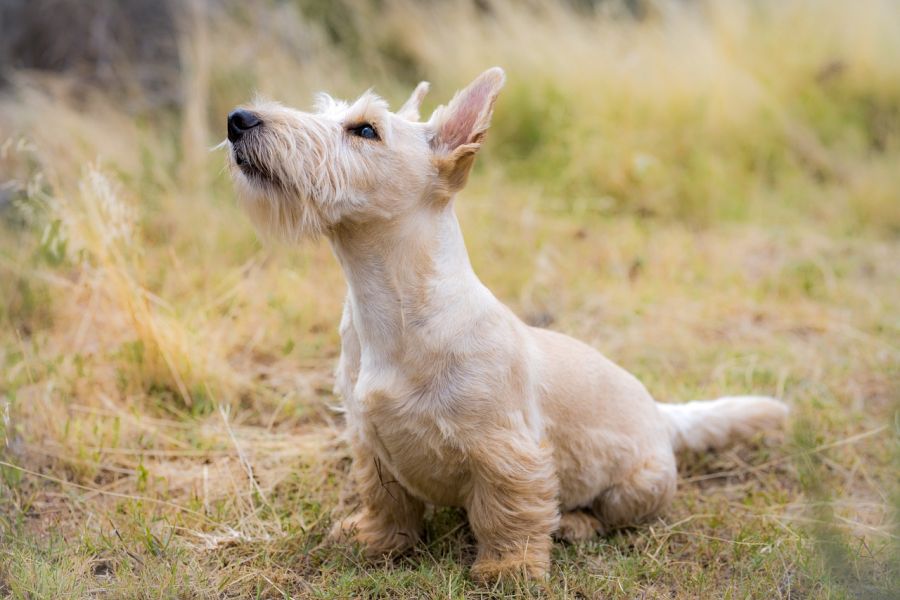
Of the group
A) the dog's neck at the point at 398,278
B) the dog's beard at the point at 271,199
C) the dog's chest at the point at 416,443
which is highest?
the dog's beard at the point at 271,199

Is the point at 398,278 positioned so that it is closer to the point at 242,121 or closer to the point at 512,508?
the point at 242,121

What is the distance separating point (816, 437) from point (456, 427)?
223 cm

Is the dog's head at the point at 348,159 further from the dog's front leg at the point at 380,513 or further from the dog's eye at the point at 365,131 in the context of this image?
the dog's front leg at the point at 380,513

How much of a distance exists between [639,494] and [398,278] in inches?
54.1

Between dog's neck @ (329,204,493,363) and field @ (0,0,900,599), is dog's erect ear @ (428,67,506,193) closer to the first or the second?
dog's neck @ (329,204,493,363)

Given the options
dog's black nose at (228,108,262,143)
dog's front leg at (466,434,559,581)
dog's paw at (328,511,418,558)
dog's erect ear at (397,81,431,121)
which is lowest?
dog's paw at (328,511,418,558)

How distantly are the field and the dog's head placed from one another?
46 centimetres

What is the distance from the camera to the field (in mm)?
3426

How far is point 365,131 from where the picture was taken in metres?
3.11

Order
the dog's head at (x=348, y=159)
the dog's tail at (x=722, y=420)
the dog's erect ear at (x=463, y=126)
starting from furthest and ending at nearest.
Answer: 1. the dog's tail at (x=722, y=420)
2. the dog's erect ear at (x=463, y=126)
3. the dog's head at (x=348, y=159)

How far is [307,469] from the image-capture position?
4113mm

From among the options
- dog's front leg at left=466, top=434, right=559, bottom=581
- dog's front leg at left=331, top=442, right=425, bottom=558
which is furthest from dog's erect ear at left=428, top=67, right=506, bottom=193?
dog's front leg at left=331, top=442, right=425, bottom=558

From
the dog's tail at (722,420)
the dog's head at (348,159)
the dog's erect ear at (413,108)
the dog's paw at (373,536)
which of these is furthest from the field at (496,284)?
the dog's erect ear at (413,108)

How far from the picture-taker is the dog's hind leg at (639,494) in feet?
11.8
